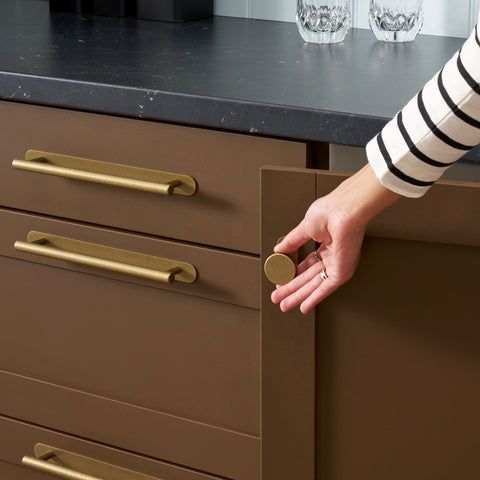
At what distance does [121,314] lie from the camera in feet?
4.99

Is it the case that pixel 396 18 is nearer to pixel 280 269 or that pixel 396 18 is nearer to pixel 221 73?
pixel 221 73

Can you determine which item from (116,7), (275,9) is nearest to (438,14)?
(275,9)

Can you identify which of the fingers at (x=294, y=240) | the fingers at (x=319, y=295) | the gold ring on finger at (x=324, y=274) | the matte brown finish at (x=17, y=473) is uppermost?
the fingers at (x=294, y=240)

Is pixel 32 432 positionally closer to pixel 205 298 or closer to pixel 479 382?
pixel 205 298

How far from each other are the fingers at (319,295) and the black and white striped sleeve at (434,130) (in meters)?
0.13

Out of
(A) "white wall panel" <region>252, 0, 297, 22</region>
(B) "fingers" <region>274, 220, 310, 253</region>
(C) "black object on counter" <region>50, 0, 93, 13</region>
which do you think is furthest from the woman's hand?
(C) "black object on counter" <region>50, 0, 93, 13</region>

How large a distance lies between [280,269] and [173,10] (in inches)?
37.5

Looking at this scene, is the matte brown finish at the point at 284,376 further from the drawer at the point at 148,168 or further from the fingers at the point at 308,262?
the drawer at the point at 148,168

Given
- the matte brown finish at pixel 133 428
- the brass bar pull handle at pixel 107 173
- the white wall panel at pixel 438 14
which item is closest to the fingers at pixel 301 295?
the brass bar pull handle at pixel 107 173

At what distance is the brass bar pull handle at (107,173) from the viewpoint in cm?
138

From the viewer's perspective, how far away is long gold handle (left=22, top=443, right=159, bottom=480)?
1601 mm

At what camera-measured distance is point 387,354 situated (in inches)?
41.6

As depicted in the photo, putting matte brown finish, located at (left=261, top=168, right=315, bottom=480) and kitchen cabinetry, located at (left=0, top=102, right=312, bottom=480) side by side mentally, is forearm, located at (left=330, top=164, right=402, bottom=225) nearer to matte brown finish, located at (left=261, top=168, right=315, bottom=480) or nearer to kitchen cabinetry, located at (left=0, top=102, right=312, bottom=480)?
matte brown finish, located at (left=261, top=168, right=315, bottom=480)

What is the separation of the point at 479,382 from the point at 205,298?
497 mm
